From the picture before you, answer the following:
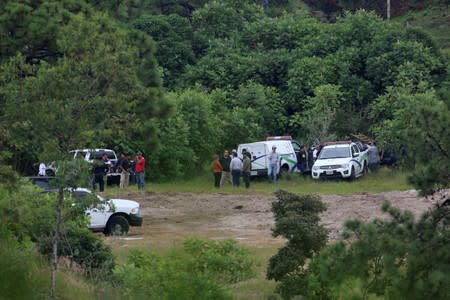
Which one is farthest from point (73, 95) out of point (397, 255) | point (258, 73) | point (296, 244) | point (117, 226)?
point (258, 73)

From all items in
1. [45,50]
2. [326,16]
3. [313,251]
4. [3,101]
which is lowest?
[313,251]

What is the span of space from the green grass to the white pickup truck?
1.04 feet

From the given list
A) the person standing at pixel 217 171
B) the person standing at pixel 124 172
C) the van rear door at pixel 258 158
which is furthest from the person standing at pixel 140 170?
the van rear door at pixel 258 158

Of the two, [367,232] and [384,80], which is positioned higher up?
[384,80]

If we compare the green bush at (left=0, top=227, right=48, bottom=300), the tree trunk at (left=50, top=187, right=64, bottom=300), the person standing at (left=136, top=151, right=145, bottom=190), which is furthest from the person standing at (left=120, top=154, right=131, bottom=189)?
the tree trunk at (left=50, top=187, right=64, bottom=300)

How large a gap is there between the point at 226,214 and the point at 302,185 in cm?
789

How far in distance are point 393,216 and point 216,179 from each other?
27.6m

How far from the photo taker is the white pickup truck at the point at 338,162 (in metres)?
40.8

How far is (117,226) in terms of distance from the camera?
26.1 meters

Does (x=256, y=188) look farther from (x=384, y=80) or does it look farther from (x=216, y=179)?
(x=384, y=80)

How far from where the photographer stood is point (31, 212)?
14719 millimetres

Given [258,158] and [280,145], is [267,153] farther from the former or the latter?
[280,145]

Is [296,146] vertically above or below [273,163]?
above

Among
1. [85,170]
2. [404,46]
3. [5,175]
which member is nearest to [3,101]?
[5,175]
